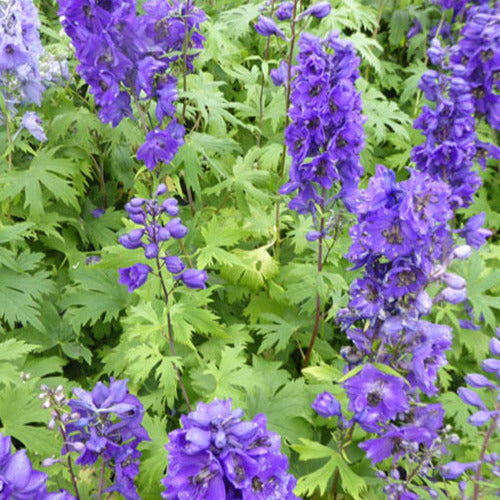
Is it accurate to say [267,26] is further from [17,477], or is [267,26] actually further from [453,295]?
[17,477]

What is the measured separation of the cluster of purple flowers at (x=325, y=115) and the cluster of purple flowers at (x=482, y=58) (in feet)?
3.25

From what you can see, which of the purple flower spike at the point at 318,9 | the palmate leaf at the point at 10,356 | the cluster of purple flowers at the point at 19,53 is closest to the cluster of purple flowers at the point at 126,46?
the purple flower spike at the point at 318,9

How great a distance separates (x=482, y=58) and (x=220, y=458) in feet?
9.91

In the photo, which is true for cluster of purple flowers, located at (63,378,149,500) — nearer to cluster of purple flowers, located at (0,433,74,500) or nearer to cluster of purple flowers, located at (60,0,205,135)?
cluster of purple flowers, located at (0,433,74,500)

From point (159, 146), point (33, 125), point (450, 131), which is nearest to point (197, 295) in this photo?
point (159, 146)

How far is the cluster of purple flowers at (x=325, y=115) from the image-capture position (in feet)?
8.50

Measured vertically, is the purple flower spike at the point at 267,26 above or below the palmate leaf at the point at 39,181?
above

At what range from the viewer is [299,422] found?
2.74m

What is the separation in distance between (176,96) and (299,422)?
1802 mm

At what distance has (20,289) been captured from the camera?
10.2ft

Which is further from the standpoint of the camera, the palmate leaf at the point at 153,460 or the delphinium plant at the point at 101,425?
the palmate leaf at the point at 153,460

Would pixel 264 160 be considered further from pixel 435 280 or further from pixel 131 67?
pixel 435 280

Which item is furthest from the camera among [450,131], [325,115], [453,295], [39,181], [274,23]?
[39,181]

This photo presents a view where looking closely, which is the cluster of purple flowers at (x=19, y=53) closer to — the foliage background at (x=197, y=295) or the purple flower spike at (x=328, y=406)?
the foliage background at (x=197, y=295)
